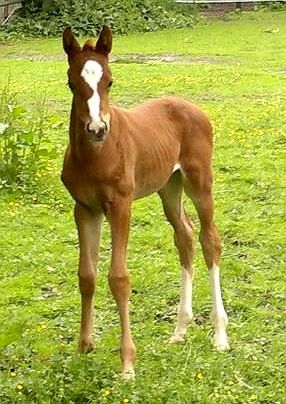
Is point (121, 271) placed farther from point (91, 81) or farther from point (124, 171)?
point (91, 81)

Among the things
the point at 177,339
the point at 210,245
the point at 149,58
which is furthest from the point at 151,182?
the point at 149,58

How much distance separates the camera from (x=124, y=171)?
491cm

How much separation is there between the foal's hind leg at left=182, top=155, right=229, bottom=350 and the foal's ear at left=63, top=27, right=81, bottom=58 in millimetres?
1198

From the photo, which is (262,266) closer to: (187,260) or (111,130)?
(187,260)

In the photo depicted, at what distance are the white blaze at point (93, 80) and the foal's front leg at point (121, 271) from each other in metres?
0.54

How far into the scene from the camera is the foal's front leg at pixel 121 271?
4.89 metres

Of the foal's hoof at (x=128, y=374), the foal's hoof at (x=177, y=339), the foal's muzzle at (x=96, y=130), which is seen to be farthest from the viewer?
the foal's hoof at (x=177, y=339)

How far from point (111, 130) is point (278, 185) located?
4.49 m

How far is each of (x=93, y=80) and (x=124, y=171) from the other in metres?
0.56

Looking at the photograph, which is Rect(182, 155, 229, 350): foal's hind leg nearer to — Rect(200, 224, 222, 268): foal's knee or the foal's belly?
Rect(200, 224, 222, 268): foal's knee

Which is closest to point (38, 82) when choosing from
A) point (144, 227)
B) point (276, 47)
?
point (276, 47)

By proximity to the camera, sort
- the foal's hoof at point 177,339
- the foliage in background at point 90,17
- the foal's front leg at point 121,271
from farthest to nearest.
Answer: the foliage in background at point 90,17, the foal's hoof at point 177,339, the foal's front leg at point 121,271

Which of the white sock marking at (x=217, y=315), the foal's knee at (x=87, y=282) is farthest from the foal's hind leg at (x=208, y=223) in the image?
the foal's knee at (x=87, y=282)

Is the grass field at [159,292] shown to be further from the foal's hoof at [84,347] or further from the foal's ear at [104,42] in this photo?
the foal's ear at [104,42]
